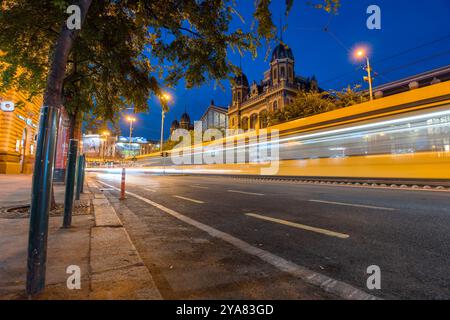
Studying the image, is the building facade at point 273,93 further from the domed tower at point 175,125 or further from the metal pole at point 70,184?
the domed tower at point 175,125

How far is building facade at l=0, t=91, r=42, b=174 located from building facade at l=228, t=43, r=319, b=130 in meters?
33.7

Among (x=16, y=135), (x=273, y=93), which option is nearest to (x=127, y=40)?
(x=16, y=135)

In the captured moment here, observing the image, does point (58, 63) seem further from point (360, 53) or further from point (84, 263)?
point (360, 53)

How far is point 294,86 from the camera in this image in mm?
57625

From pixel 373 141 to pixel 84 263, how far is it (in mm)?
11863

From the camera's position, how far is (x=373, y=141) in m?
11.2

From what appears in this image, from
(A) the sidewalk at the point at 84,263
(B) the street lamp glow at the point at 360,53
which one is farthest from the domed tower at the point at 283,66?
(A) the sidewalk at the point at 84,263

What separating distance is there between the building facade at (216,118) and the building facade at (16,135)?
62.8 meters

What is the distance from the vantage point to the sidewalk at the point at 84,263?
1.98 m

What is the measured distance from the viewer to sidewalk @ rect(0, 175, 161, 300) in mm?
1976

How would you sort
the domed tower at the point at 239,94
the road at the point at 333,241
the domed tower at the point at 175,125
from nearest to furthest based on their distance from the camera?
the road at the point at 333,241 < the domed tower at the point at 239,94 < the domed tower at the point at 175,125

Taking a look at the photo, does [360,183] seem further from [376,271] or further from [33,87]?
[33,87]

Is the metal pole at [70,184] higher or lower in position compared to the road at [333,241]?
higher
